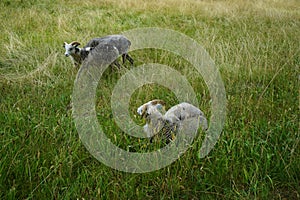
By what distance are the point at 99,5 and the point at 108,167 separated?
8.23 metres

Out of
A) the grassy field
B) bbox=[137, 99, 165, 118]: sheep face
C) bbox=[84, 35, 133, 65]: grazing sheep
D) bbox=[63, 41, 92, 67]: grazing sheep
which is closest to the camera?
the grassy field

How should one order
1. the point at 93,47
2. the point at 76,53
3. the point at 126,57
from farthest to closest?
the point at 126,57 → the point at 93,47 → the point at 76,53

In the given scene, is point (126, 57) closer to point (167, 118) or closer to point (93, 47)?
point (93, 47)

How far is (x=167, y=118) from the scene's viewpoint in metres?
2.70

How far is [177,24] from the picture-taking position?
800cm

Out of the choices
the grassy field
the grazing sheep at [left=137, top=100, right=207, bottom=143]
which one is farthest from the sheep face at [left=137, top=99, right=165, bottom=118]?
the grassy field

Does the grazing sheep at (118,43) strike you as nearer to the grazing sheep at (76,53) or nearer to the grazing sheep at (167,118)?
the grazing sheep at (76,53)

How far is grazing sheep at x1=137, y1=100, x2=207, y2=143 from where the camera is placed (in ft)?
8.43

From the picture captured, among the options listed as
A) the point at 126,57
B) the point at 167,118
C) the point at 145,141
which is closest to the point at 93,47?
the point at 126,57

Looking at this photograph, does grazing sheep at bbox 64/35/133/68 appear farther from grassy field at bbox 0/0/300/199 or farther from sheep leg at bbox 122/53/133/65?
grassy field at bbox 0/0/300/199

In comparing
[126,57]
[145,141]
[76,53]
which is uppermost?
[145,141]

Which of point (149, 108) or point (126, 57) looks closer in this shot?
point (149, 108)

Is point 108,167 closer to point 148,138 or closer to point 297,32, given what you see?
point 148,138

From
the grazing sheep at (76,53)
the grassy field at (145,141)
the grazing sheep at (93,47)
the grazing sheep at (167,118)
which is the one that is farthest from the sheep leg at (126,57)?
the grazing sheep at (167,118)
